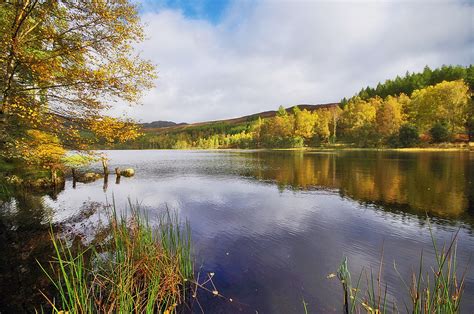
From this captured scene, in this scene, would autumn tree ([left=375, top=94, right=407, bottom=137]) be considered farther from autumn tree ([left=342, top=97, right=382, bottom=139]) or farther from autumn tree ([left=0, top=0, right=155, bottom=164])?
autumn tree ([left=0, top=0, right=155, bottom=164])

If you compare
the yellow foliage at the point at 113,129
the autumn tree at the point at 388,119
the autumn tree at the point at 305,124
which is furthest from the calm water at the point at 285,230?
the autumn tree at the point at 305,124

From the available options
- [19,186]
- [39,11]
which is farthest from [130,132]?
[19,186]

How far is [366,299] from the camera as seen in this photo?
6.84 m

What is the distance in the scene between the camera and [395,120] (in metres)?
74.7

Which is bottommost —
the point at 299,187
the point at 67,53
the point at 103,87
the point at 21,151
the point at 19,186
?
the point at 299,187

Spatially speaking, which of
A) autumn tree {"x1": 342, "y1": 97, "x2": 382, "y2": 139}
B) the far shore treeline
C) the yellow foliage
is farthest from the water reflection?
autumn tree {"x1": 342, "y1": 97, "x2": 382, "y2": 139}

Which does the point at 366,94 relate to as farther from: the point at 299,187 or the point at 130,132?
the point at 130,132

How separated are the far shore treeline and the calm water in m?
20.8

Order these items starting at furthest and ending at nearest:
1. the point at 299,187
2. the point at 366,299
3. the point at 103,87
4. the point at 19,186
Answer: the point at 299,187 < the point at 19,186 < the point at 103,87 < the point at 366,299

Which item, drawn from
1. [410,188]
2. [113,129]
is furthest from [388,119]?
[113,129]

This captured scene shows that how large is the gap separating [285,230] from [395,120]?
77569 millimetres

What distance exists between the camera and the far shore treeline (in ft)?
221

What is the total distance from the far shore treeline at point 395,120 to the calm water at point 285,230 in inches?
818

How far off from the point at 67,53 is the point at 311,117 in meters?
105
